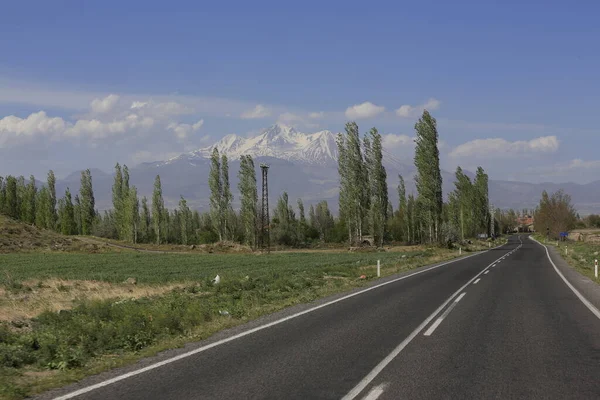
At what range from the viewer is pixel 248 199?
285ft

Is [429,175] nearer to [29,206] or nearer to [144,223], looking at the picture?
[144,223]

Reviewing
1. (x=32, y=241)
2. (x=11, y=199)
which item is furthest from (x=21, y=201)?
(x=32, y=241)

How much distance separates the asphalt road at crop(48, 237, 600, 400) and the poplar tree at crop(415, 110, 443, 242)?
5220 centimetres

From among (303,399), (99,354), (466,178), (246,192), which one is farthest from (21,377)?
(466,178)

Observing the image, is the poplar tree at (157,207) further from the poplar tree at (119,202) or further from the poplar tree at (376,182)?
the poplar tree at (376,182)

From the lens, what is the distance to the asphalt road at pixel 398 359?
22.8 feet

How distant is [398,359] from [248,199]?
258 ft

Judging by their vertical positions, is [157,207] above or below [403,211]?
above

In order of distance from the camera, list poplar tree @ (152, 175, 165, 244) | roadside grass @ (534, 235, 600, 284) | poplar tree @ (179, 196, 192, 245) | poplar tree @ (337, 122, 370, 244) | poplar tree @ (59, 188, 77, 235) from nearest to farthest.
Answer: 1. roadside grass @ (534, 235, 600, 284)
2. poplar tree @ (337, 122, 370, 244)
3. poplar tree @ (152, 175, 165, 244)
4. poplar tree @ (59, 188, 77, 235)
5. poplar tree @ (179, 196, 192, 245)

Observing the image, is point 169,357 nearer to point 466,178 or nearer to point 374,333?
point 374,333

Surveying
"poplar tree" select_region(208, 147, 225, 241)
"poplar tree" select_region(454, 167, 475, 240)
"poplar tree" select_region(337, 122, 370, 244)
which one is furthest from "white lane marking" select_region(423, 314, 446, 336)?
"poplar tree" select_region(454, 167, 475, 240)

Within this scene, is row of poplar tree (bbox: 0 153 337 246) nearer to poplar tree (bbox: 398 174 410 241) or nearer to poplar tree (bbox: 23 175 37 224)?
poplar tree (bbox: 23 175 37 224)

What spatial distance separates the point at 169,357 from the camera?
29.3 ft

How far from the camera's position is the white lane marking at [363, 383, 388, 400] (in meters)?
6.62
